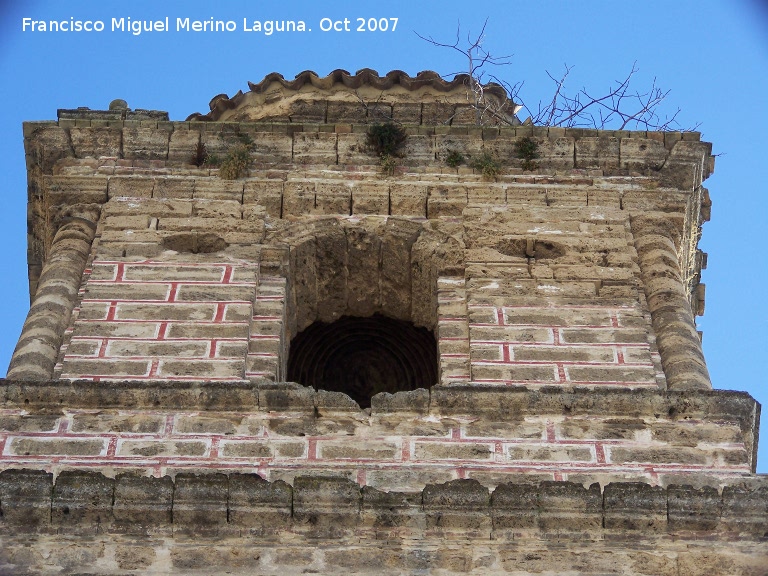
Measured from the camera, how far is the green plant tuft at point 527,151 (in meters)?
14.5

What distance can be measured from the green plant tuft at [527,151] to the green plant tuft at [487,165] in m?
0.18

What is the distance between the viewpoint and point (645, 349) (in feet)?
40.8

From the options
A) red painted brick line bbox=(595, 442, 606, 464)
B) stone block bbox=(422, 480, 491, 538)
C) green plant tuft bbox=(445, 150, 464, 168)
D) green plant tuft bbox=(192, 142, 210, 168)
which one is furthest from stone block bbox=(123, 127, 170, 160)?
stone block bbox=(422, 480, 491, 538)

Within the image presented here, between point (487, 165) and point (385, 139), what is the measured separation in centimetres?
75

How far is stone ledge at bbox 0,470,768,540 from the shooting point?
10117 millimetres

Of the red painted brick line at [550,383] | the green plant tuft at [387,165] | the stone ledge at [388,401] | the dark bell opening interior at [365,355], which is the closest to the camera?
the stone ledge at [388,401]

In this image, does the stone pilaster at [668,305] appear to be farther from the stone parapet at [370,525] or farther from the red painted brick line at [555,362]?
the stone parapet at [370,525]

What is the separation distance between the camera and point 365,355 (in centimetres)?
1409

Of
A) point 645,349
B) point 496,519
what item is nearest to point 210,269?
point 645,349

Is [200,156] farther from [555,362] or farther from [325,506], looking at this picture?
[325,506]

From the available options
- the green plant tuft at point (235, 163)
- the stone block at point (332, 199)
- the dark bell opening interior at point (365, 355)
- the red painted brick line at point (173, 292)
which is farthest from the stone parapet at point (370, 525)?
the green plant tuft at point (235, 163)

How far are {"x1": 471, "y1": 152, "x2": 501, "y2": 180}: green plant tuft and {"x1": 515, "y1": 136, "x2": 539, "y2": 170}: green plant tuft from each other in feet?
0.59

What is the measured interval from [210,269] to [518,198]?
7.33 feet

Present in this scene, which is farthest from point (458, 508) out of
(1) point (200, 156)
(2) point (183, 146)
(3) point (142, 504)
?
(2) point (183, 146)
